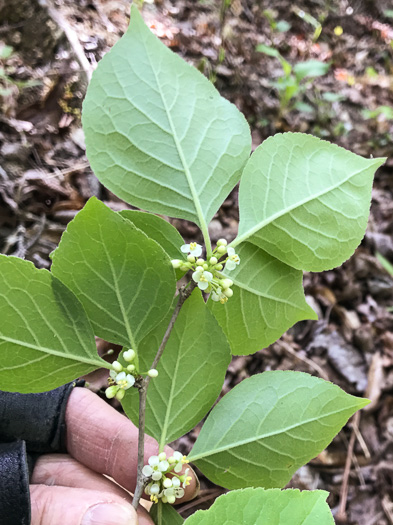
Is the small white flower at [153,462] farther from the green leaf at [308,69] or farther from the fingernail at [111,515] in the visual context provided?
the green leaf at [308,69]

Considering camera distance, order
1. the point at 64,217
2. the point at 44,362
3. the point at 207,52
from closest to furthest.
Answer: the point at 44,362 < the point at 64,217 < the point at 207,52

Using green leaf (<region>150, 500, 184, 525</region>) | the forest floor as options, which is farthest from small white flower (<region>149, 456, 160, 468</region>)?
the forest floor

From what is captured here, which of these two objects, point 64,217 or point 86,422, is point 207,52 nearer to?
point 64,217

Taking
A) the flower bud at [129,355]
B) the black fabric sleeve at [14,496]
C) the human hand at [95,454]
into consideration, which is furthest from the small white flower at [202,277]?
the human hand at [95,454]

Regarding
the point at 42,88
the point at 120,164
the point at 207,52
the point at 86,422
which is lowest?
the point at 86,422

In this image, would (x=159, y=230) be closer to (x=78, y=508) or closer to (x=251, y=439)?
(x=251, y=439)

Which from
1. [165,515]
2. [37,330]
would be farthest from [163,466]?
[37,330]

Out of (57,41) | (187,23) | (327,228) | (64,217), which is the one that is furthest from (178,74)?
(187,23)
